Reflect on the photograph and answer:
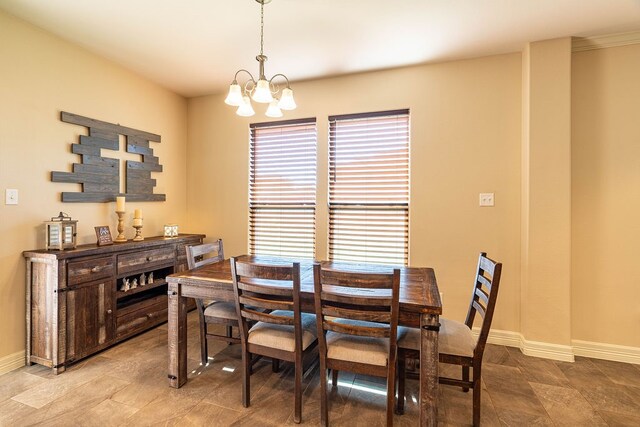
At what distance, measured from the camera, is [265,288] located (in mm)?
1703

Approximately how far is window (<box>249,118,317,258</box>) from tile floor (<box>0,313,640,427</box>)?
1365 millimetres

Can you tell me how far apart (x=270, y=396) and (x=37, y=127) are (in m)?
2.73

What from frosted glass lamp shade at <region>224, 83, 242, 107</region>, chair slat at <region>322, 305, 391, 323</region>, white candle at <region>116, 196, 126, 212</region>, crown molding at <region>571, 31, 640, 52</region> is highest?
crown molding at <region>571, 31, 640, 52</region>

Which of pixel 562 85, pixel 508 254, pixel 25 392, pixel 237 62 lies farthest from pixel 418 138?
pixel 25 392

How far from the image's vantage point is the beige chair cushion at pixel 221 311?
2.17 m

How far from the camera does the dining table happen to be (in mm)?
1524

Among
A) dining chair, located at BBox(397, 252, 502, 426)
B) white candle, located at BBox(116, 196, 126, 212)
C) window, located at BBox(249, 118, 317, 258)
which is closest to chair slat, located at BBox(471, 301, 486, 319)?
dining chair, located at BBox(397, 252, 502, 426)

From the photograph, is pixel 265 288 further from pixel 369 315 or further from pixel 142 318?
pixel 142 318

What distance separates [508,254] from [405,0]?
2277 millimetres

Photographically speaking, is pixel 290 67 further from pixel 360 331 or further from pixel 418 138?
pixel 360 331

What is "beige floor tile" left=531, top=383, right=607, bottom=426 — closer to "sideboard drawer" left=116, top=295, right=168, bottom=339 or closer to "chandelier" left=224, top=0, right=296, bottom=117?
"chandelier" left=224, top=0, right=296, bottom=117

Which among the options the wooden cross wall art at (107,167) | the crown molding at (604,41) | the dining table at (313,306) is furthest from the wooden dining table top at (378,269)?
the crown molding at (604,41)

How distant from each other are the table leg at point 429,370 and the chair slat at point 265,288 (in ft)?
2.45

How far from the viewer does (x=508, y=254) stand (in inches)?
108
